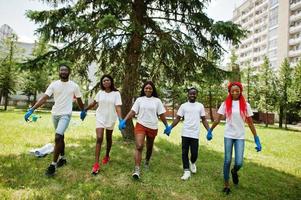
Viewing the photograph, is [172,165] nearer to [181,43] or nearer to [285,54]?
[181,43]

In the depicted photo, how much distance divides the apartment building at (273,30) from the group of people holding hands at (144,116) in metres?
47.3

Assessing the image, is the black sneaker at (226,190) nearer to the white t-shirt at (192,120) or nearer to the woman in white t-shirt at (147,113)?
the white t-shirt at (192,120)

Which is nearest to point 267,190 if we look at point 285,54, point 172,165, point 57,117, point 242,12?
point 172,165

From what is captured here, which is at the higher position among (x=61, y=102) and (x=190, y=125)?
(x=61, y=102)

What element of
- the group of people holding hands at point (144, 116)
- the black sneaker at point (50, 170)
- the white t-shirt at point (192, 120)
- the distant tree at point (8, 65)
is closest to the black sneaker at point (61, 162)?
the group of people holding hands at point (144, 116)

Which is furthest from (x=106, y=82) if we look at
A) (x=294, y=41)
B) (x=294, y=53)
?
(x=294, y=41)

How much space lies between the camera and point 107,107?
23.5ft

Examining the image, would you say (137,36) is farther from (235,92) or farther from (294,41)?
(294,41)

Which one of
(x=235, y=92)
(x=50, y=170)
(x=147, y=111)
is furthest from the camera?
(x=147, y=111)

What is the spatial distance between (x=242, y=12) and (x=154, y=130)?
96.5m

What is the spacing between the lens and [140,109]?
282 inches

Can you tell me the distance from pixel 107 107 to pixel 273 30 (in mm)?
74298

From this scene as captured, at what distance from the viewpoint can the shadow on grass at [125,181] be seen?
5.75m

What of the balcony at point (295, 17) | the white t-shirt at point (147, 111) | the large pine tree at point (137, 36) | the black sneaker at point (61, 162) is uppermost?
the balcony at point (295, 17)
